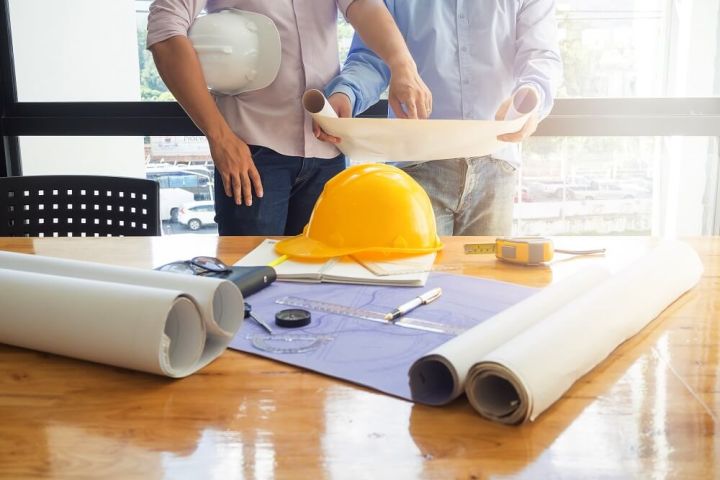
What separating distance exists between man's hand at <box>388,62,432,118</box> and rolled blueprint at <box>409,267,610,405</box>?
→ 2.14 ft

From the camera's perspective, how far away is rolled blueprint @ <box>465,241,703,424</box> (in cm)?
55

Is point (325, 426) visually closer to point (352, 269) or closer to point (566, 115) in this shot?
point (352, 269)

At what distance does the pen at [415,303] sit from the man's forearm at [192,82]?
0.60 meters

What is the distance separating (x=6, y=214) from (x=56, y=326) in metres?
1.03

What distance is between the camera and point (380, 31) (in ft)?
4.45

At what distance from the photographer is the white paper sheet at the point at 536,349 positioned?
56 cm

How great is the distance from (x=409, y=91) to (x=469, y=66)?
14.7 inches

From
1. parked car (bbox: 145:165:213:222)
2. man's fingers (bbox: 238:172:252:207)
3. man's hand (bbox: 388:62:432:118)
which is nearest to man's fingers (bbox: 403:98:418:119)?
man's hand (bbox: 388:62:432:118)

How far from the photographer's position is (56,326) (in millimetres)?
677

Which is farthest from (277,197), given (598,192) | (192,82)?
(598,192)

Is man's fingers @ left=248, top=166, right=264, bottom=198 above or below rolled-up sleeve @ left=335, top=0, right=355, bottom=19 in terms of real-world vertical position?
below

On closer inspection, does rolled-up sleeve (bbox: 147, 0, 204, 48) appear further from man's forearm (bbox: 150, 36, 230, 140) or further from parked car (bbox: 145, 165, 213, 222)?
parked car (bbox: 145, 165, 213, 222)

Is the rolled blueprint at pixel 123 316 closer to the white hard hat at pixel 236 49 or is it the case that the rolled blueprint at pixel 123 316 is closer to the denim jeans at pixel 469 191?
the white hard hat at pixel 236 49

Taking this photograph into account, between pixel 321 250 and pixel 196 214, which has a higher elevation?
pixel 321 250
